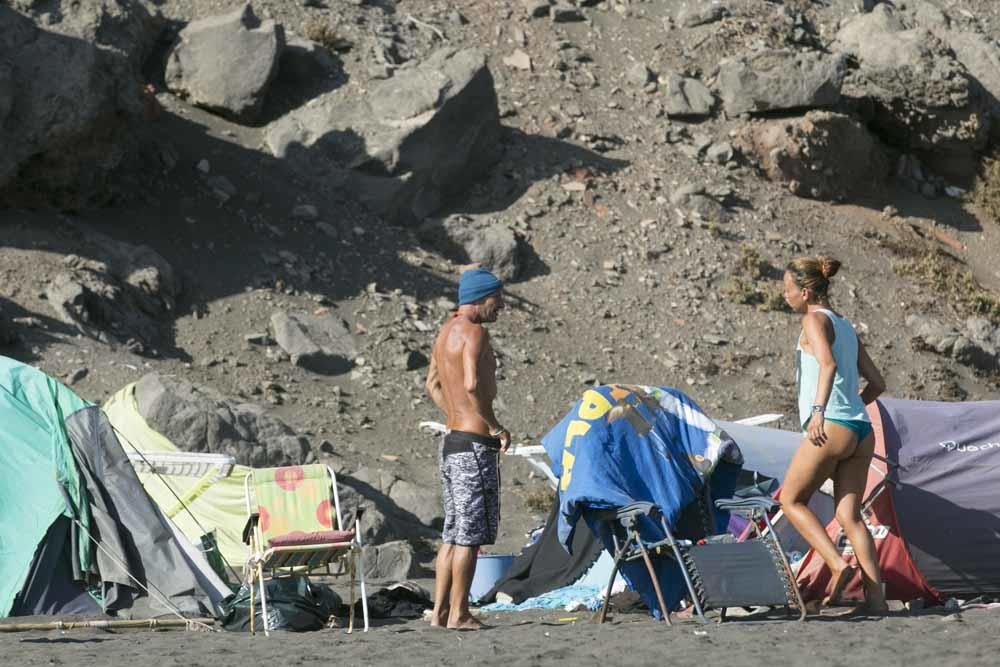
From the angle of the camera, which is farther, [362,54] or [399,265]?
[362,54]

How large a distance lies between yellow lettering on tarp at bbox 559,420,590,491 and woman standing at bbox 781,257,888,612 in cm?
107

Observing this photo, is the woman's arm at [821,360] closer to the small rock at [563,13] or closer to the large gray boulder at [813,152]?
the large gray boulder at [813,152]

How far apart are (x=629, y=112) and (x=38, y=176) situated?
8540 mm

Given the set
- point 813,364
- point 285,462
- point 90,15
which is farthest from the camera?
point 90,15

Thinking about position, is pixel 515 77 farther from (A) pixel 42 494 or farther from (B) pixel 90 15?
(A) pixel 42 494

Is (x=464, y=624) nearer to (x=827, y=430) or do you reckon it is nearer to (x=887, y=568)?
(x=827, y=430)

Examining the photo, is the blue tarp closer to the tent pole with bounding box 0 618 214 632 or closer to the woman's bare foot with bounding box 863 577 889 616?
the woman's bare foot with bounding box 863 577 889 616

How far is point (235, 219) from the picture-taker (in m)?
16.9

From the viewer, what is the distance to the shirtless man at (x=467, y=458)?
671 cm

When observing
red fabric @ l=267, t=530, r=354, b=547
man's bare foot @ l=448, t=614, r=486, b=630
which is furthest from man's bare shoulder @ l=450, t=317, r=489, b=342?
man's bare foot @ l=448, t=614, r=486, b=630

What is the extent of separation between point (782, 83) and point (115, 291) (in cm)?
1001

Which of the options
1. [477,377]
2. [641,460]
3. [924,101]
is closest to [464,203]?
[924,101]

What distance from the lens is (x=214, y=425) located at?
448 inches

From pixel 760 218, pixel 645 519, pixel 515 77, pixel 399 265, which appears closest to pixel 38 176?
pixel 399 265
